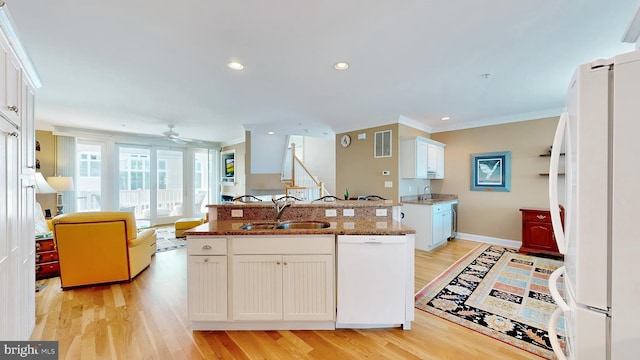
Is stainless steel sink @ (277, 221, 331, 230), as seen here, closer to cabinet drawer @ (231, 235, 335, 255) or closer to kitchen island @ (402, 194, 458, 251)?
cabinet drawer @ (231, 235, 335, 255)

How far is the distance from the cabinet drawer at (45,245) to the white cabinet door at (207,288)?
2684mm

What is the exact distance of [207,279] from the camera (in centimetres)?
201

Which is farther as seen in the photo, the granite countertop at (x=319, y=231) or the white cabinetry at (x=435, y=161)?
the white cabinetry at (x=435, y=161)

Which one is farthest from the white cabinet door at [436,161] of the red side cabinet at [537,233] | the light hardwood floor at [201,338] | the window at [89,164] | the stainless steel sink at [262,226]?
the window at [89,164]

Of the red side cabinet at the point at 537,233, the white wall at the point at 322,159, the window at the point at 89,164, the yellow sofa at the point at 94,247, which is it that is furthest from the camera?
the white wall at the point at 322,159

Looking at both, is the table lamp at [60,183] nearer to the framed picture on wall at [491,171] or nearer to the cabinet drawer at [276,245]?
the cabinet drawer at [276,245]

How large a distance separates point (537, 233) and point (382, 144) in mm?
2978

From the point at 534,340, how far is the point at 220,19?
3.51 meters

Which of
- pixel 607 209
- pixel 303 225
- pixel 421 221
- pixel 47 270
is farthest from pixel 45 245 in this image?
pixel 421 221

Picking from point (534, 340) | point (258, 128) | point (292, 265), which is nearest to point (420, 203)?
point (534, 340)

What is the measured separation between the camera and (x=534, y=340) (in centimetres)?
195

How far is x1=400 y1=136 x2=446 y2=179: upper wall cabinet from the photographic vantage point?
14.6 ft

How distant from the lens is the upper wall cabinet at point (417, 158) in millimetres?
4465

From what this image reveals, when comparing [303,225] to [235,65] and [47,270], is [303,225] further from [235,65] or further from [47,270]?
[47,270]
